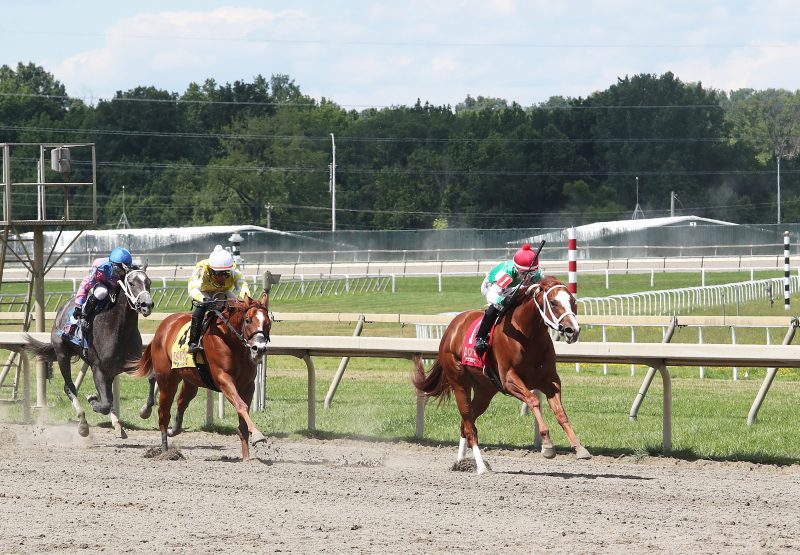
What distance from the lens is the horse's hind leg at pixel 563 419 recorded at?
26.9 ft

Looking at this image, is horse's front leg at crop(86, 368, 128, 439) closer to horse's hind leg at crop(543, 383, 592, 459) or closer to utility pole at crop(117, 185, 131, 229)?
horse's hind leg at crop(543, 383, 592, 459)

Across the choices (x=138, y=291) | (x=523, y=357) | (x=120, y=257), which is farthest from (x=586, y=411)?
(x=120, y=257)

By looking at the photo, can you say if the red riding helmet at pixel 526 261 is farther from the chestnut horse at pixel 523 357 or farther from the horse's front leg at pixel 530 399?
the horse's front leg at pixel 530 399

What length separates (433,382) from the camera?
32.0 feet

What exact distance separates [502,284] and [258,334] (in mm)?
1821

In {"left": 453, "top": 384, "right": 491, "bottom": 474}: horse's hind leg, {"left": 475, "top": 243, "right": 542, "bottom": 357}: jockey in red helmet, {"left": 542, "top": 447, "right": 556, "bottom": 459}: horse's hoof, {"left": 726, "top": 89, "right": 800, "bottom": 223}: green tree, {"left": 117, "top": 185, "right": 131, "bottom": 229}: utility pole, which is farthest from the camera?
{"left": 726, "top": 89, "right": 800, "bottom": 223}: green tree

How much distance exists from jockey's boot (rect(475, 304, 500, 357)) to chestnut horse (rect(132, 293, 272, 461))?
5.10 ft

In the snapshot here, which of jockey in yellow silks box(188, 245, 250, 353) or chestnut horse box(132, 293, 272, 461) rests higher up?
jockey in yellow silks box(188, 245, 250, 353)

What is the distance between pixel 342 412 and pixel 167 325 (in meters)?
2.70

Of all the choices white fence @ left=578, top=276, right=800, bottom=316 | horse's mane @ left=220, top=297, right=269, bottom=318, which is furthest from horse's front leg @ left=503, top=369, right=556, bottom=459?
white fence @ left=578, top=276, right=800, bottom=316

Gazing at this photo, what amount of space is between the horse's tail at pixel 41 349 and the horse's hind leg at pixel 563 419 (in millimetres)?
5583

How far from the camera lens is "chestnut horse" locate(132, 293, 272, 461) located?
9.27 meters

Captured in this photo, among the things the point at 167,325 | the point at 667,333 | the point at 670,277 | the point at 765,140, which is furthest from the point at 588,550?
the point at 765,140

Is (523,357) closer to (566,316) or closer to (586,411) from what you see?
(566,316)
